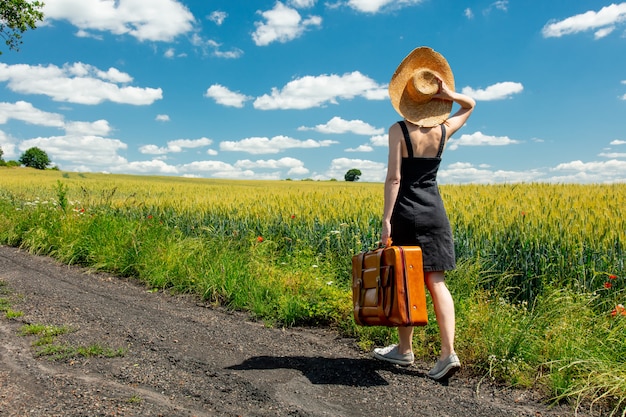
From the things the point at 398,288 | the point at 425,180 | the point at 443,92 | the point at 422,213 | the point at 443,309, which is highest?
the point at 443,92

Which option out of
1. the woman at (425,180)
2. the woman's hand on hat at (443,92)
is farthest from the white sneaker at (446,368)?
the woman's hand on hat at (443,92)

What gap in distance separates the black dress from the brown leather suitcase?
21 cm

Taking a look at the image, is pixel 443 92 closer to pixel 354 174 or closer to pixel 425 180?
pixel 425 180

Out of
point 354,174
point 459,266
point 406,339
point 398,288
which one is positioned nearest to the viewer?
point 398,288

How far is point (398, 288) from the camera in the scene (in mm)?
4168

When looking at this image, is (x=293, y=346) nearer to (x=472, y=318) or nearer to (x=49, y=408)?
(x=472, y=318)

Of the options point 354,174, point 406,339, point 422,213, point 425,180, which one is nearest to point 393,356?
point 406,339

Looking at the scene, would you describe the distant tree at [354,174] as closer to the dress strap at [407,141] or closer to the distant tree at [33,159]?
the distant tree at [33,159]

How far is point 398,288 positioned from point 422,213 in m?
0.68

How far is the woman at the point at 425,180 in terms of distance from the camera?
438 cm

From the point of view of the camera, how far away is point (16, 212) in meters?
13.1

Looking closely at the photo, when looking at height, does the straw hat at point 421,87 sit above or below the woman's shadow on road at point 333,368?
above

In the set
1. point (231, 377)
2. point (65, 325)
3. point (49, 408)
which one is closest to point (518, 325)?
point (231, 377)

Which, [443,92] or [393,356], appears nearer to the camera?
[443,92]
